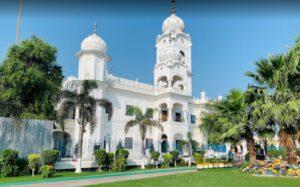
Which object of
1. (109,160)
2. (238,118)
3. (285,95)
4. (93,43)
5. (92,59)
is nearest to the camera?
(285,95)

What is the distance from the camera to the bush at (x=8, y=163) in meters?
12.8

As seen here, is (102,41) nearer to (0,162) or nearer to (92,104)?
(92,104)

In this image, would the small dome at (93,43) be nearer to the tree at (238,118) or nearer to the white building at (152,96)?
the white building at (152,96)

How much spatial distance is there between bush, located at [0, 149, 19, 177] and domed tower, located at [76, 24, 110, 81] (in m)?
12.4

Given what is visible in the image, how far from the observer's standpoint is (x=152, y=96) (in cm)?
2975

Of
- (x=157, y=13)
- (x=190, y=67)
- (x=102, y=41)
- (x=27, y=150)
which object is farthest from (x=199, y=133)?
(x=157, y=13)

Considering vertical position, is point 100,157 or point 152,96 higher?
point 152,96

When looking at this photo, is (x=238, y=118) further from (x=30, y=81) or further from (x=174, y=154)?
(x=30, y=81)

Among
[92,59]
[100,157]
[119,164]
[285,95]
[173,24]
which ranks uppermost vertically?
[173,24]

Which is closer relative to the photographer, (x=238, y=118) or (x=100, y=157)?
(x=238, y=118)

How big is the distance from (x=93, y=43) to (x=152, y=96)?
933 cm

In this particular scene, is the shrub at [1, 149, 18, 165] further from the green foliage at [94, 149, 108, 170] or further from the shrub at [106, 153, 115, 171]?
the shrub at [106, 153, 115, 171]

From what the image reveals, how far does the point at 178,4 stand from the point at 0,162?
12.9 meters

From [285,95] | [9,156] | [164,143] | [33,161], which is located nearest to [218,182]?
[285,95]
